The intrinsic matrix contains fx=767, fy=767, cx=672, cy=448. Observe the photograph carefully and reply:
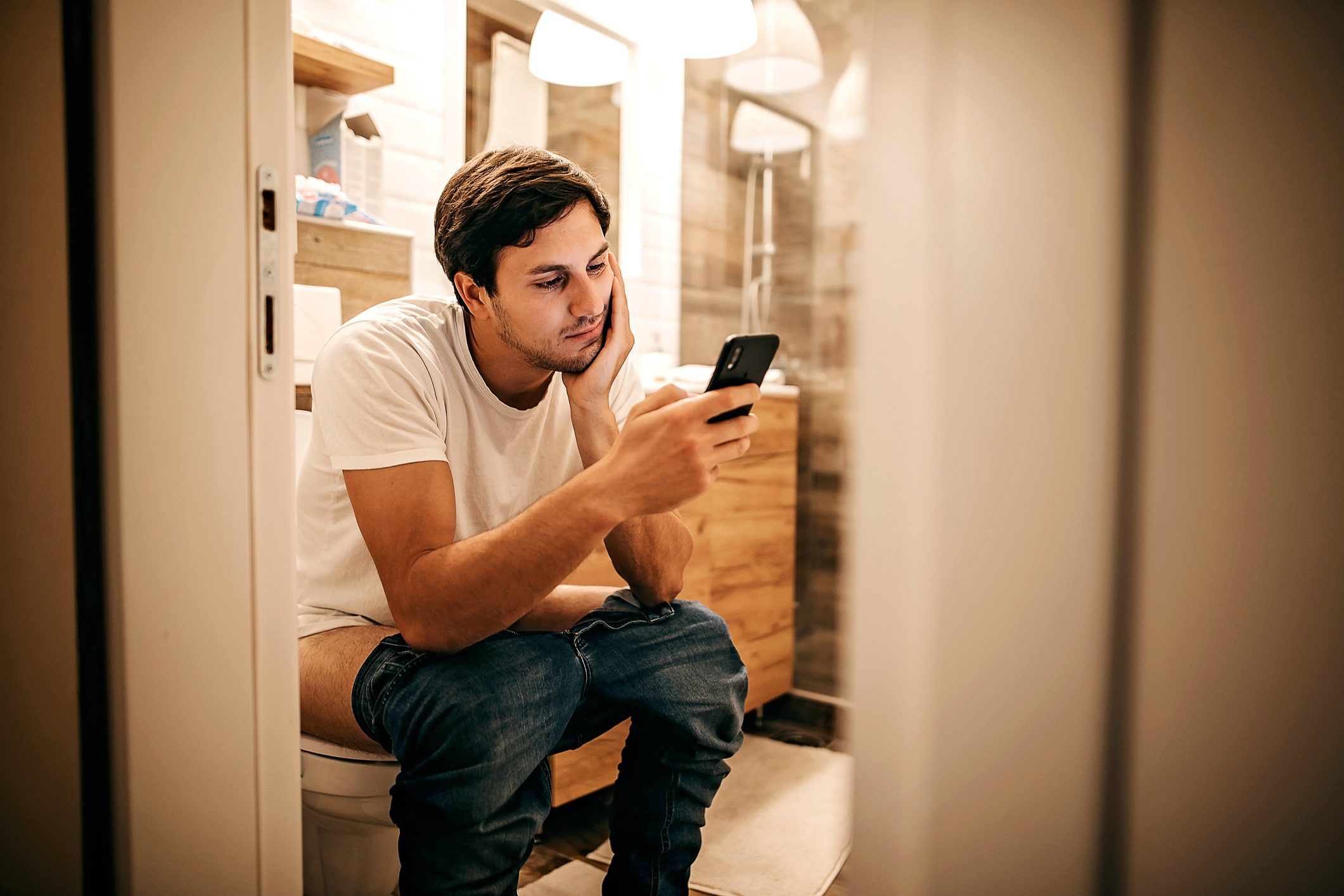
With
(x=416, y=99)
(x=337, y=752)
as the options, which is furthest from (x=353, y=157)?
(x=337, y=752)

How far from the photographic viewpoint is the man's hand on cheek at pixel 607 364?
0.96m

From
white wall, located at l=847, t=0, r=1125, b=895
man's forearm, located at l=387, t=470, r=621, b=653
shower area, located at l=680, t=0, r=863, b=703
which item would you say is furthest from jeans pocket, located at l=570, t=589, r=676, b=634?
shower area, located at l=680, t=0, r=863, b=703

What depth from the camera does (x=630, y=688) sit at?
0.83 m

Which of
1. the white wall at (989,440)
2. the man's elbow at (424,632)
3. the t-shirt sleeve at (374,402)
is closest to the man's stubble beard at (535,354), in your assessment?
the t-shirt sleeve at (374,402)

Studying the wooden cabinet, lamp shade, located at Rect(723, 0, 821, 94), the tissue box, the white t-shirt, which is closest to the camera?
the white t-shirt

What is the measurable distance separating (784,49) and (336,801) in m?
2.02

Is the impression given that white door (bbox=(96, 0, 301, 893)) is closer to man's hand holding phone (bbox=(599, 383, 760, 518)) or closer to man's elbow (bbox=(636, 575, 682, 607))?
man's hand holding phone (bbox=(599, 383, 760, 518))

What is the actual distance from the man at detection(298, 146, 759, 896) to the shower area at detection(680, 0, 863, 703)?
3.60 feet

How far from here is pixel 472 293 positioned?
3.17 feet

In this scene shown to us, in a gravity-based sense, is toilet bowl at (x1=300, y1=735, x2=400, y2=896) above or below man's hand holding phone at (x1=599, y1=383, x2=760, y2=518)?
below

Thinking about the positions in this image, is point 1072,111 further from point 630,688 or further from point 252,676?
point 630,688

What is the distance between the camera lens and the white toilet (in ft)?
2.56

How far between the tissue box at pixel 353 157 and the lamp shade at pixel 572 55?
54 centimetres

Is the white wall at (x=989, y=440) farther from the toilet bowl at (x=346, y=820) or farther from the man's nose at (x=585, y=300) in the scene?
the man's nose at (x=585, y=300)
